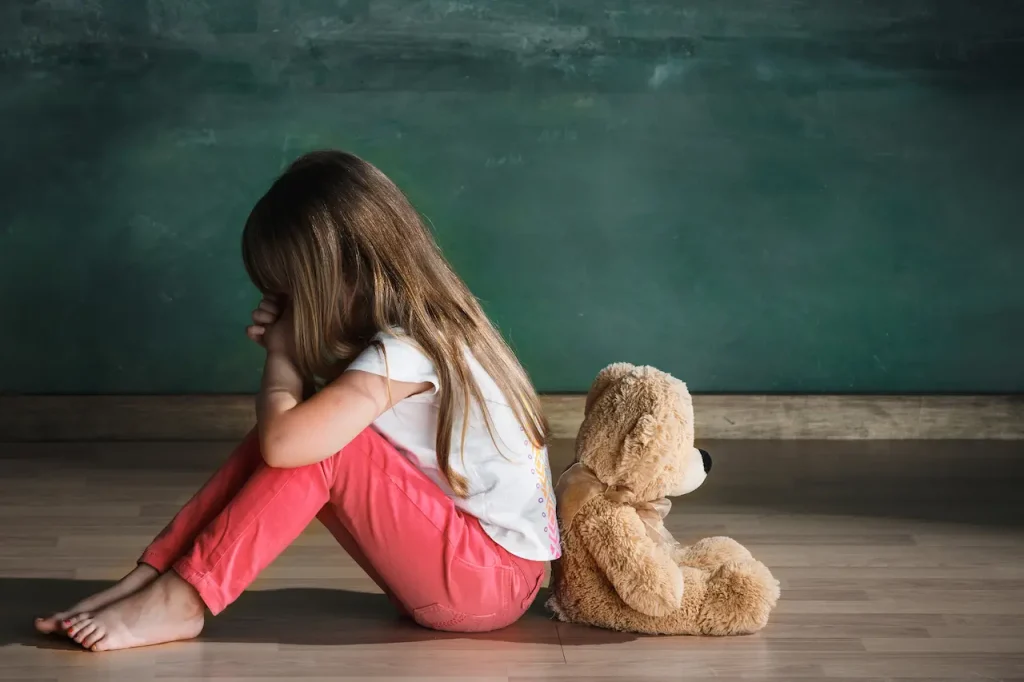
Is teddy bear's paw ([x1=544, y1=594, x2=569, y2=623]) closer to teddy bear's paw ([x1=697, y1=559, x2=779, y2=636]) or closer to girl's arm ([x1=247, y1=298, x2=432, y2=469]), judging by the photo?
teddy bear's paw ([x1=697, y1=559, x2=779, y2=636])

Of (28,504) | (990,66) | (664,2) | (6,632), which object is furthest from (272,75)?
(990,66)

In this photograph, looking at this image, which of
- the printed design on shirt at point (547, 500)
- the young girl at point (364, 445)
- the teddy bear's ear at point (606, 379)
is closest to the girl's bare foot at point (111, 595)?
the young girl at point (364, 445)

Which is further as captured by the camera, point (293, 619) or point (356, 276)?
point (293, 619)

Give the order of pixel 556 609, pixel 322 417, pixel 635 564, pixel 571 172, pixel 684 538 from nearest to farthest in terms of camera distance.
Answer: pixel 322 417
pixel 635 564
pixel 556 609
pixel 684 538
pixel 571 172

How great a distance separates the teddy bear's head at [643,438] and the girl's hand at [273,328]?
0.41 m

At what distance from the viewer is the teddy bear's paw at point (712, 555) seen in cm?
159

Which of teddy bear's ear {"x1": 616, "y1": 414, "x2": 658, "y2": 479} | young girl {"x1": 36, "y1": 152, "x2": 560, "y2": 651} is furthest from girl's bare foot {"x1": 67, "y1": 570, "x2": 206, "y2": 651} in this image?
teddy bear's ear {"x1": 616, "y1": 414, "x2": 658, "y2": 479}

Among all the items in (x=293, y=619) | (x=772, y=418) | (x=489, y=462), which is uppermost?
(x=489, y=462)

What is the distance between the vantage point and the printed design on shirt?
1.54 meters

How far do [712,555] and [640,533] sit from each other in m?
0.14

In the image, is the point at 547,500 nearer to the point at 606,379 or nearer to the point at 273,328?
the point at 606,379

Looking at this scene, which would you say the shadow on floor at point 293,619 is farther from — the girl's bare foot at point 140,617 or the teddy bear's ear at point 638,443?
the teddy bear's ear at point 638,443

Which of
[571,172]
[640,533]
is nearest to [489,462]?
[640,533]

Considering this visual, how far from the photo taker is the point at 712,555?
5.26 feet
